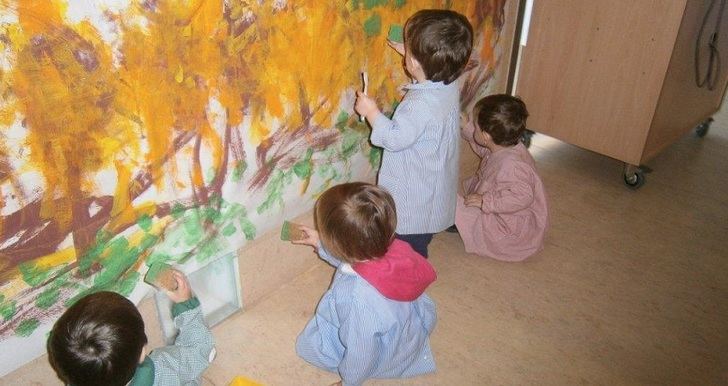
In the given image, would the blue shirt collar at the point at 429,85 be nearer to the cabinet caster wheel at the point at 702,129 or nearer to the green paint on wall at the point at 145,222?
the green paint on wall at the point at 145,222

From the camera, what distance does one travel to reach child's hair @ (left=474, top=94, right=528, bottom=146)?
2.19 metres

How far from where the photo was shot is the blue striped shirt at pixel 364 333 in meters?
1.50

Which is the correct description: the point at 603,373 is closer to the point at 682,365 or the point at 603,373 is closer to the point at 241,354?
the point at 682,365

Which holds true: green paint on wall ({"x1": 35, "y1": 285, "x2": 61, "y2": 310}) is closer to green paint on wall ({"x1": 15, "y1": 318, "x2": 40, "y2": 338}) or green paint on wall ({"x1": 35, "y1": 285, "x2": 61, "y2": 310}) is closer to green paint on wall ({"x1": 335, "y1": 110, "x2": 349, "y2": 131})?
green paint on wall ({"x1": 15, "y1": 318, "x2": 40, "y2": 338})

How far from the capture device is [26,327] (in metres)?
1.40

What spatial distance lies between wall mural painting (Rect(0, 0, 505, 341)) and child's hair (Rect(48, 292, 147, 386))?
0.86 feet

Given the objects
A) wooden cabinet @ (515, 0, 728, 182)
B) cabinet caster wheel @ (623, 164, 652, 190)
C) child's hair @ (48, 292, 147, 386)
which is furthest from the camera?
cabinet caster wheel @ (623, 164, 652, 190)

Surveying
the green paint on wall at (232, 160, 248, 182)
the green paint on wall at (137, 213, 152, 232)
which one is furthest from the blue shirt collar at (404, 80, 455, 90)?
the green paint on wall at (137, 213, 152, 232)

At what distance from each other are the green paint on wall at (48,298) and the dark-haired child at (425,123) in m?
0.97

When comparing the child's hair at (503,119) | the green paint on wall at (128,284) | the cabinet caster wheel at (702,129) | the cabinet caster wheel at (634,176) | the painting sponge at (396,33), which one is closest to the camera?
the green paint on wall at (128,284)

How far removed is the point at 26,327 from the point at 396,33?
1432mm

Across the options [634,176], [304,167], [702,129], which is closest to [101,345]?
[304,167]

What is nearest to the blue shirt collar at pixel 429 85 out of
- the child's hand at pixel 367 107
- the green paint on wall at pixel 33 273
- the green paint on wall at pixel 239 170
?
the child's hand at pixel 367 107

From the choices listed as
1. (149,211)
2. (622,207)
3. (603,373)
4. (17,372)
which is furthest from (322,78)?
(622,207)
